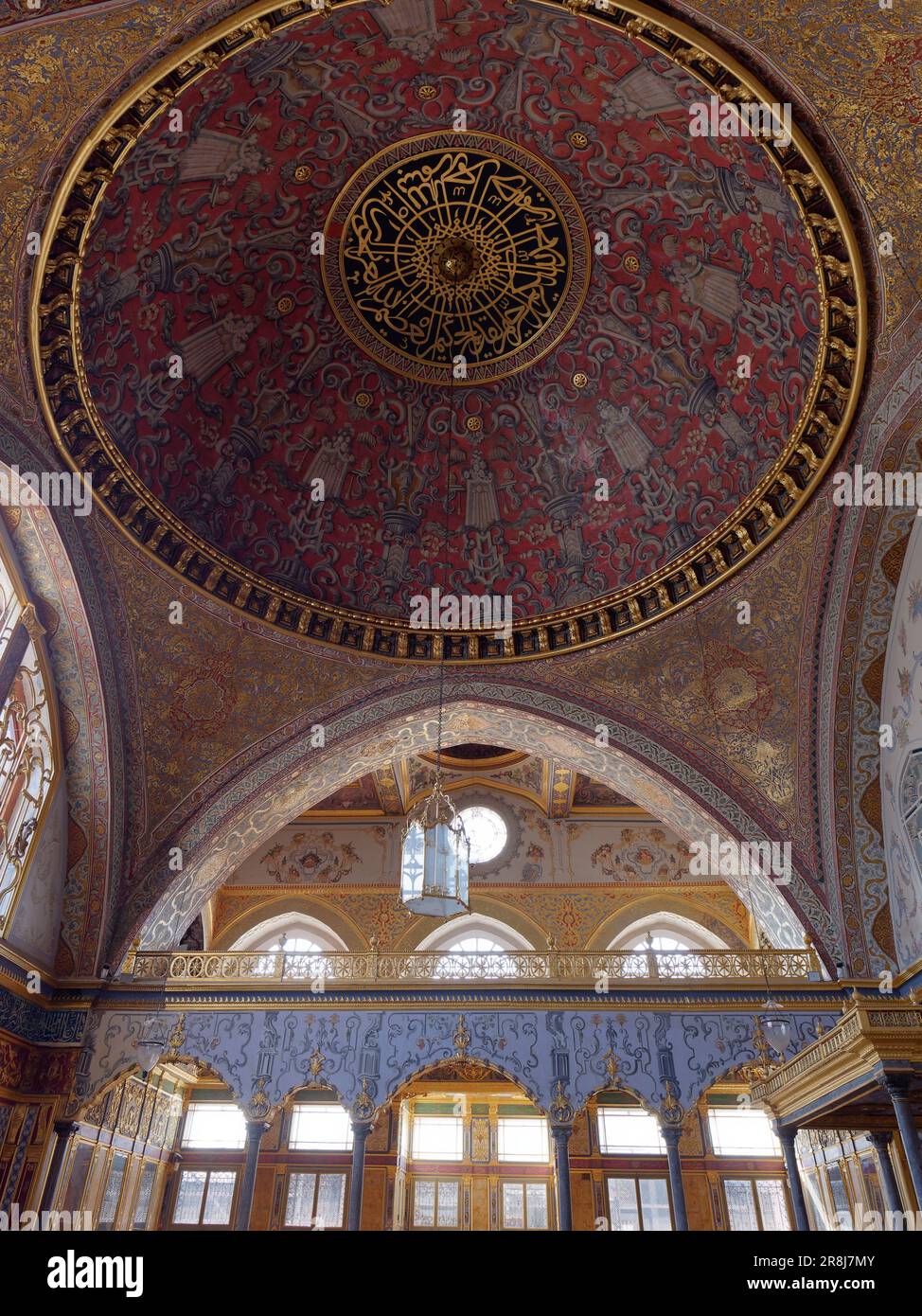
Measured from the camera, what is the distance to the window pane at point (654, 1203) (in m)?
12.5

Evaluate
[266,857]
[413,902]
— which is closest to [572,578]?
[413,902]

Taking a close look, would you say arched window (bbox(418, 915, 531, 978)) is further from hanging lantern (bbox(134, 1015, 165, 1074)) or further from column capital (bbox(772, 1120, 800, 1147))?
column capital (bbox(772, 1120, 800, 1147))

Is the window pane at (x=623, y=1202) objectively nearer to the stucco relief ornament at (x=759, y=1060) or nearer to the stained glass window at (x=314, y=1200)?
the stained glass window at (x=314, y=1200)

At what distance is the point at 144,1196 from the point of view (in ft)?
42.0

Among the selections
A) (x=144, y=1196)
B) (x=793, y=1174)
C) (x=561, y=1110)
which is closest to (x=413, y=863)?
(x=561, y=1110)

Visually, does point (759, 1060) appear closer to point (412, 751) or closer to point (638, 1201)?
point (412, 751)

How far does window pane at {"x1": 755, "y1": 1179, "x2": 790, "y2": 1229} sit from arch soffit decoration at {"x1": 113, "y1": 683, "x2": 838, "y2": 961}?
5608 mm

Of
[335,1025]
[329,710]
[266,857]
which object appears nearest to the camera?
[335,1025]

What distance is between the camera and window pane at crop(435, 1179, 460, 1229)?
42.2ft

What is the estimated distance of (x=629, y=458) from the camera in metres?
10.8
